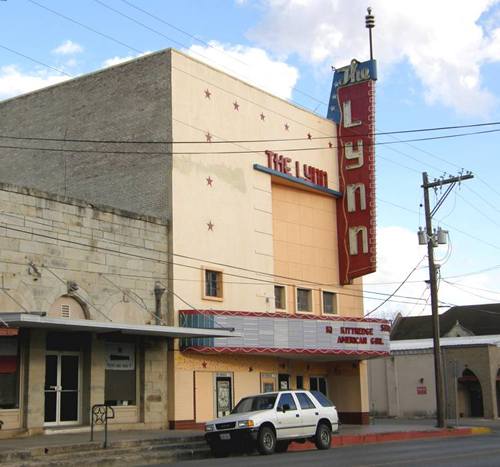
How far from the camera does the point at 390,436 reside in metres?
27.6

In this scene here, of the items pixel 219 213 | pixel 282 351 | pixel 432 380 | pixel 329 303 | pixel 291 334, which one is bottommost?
pixel 432 380

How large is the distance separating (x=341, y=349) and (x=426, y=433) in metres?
4.83

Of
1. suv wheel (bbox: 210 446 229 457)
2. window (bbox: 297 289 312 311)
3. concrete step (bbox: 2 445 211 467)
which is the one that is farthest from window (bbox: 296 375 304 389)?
suv wheel (bbox: 210 446 229 457)

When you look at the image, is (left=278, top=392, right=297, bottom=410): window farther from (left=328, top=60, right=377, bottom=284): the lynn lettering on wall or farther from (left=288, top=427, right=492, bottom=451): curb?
(left=328, top=60, right=377, bottom=284): the lynn lettering on wall

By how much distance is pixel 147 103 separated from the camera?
2945 cm

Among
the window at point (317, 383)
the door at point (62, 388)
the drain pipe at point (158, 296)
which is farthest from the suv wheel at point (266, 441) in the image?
the window at point (317, 383)

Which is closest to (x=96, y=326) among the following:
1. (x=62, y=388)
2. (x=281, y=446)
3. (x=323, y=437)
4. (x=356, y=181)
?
(x=62, y=388)

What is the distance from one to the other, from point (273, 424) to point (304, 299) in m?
13.1

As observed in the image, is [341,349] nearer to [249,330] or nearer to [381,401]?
[249,330]

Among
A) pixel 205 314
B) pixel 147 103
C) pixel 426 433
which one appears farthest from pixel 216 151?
pixel 426 433

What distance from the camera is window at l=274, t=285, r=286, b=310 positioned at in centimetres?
3266

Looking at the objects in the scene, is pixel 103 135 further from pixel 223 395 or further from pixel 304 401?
pixel 304 401

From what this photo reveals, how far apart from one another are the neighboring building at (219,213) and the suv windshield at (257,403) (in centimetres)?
373

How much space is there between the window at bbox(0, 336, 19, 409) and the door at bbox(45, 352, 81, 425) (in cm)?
128
